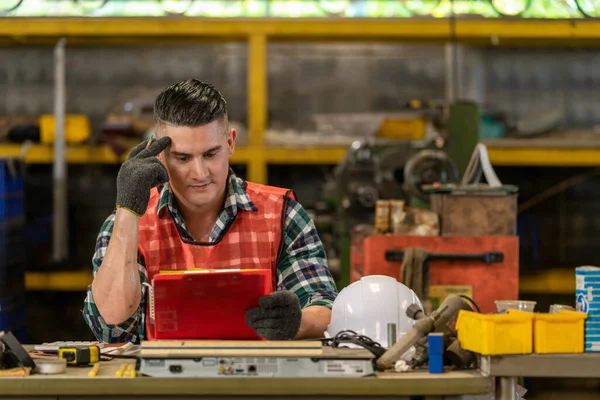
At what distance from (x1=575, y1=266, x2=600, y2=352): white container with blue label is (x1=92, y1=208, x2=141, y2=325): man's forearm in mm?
1129

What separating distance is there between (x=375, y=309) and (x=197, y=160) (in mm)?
710

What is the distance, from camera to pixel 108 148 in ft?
19.9

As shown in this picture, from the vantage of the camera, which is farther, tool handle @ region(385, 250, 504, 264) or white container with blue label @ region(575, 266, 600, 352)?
tool handle @ region(385, 250, 504, 264)

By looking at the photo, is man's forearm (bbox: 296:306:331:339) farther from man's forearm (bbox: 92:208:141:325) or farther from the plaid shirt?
man's forearm (bbox: 92:208:141:325)

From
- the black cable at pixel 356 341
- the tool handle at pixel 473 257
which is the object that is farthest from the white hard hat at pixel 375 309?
the tool handle at pixel 473 257

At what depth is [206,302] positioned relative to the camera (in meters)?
2.12

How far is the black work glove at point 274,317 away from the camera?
2145 millimetres

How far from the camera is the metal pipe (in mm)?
6059

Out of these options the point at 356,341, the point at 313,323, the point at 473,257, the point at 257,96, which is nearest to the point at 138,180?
the point at 313,323

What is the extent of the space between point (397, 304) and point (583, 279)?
451mm

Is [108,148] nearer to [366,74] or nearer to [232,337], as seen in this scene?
[366,74]

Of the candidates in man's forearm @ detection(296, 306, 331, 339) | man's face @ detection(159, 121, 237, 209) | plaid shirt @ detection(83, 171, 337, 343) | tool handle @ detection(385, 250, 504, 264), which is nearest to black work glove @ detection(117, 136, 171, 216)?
man's face @ detection(159, 121, 237, 209)

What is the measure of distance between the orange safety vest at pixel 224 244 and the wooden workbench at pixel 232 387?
0.81 metres

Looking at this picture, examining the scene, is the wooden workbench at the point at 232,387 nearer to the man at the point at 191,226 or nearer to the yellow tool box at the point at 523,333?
the yellow tool box at the point at 523,333
